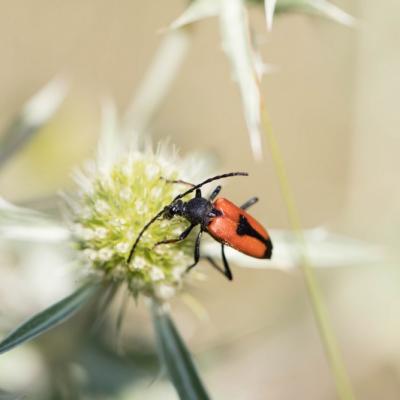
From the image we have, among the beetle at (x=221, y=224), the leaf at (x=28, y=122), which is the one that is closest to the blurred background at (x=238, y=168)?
the leaf at (x=28, y=122)

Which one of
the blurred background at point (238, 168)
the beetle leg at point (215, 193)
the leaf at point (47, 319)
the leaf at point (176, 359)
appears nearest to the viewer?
the leaf at point (47, 319)

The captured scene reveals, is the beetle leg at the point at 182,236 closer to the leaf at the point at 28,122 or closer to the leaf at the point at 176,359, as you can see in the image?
the leaf at the point at 176,359

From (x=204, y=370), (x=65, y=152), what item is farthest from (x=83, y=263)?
(x=65, y=152)

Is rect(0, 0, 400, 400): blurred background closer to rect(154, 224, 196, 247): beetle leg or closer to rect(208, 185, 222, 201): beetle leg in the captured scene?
rect(208, 185, 222, 201): beetle leg

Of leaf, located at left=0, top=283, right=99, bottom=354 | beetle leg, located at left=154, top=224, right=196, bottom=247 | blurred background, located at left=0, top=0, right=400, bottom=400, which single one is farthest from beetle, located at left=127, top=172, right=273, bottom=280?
blurred background, located at left=0, top=0, right=400, bottom=400

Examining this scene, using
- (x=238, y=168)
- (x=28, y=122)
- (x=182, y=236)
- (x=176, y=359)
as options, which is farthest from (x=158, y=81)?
(x=238, y=168)

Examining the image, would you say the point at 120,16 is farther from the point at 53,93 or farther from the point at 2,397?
the point at 2,397

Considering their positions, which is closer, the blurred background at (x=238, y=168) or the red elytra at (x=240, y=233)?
the red elytra at (x=240, y=233)

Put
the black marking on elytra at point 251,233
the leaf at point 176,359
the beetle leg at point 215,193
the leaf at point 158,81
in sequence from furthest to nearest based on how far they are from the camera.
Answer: the leaf at point 158,81 < the beetle leg at point 215,193 < the black marking on elytra at point 251,233 < the leaf at point 176,359

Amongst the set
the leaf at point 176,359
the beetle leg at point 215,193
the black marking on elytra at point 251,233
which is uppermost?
the beetle leg at point 215,193
